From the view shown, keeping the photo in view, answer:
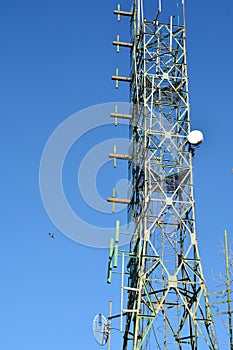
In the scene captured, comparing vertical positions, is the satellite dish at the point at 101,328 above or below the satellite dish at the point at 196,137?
below

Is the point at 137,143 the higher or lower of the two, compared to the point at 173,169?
higher

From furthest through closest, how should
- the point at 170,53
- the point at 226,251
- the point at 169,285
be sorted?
1. the point at 170,53
2. the point at 169,285
3. the point at 226,251

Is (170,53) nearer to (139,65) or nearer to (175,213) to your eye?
(139,65)

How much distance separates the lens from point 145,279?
2530 cm

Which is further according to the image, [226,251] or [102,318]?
[102,318]

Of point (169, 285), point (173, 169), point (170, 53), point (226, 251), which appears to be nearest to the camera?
point (226, 251)

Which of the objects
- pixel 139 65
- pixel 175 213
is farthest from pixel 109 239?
pixel 139 65

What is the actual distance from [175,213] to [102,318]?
5.40 metres

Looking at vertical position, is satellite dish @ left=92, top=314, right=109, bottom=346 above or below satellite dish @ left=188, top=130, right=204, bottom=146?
below

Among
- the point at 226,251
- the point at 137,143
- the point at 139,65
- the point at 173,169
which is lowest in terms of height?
the point at 226,251

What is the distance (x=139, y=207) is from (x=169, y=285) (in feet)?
14.2

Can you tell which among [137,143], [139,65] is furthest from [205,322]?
[139,65]

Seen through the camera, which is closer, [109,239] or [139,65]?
[109,239]

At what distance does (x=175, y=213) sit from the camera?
89.3 ft
